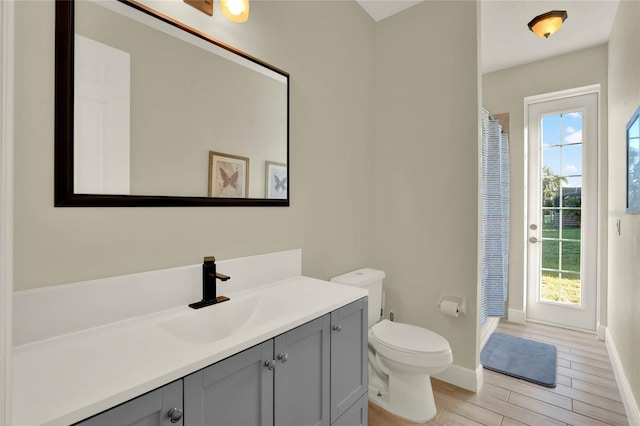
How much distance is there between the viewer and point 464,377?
217 centimetres

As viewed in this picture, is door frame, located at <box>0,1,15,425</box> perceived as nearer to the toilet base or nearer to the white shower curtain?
the toilet base

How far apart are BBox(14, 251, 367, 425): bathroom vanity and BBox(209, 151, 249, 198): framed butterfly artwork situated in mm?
330

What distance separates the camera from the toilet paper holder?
7.11 ft

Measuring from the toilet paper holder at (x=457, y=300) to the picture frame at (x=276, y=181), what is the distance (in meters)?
1.37

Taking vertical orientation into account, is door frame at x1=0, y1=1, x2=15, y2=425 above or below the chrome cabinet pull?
above

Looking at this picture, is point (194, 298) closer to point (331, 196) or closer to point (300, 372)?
point (300, 372)

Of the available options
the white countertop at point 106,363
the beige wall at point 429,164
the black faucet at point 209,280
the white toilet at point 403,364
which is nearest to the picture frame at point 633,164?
the beige wall at point 429,164

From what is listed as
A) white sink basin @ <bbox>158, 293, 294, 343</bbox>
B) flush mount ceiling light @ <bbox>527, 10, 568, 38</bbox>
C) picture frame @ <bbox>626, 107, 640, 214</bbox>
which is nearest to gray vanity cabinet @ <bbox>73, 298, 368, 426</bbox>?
white sink basin @ <bbox>158, 293, 294, 343</bbox>

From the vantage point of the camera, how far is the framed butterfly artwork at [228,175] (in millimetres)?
1443

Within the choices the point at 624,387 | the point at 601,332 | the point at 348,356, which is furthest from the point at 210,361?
the point at 601,332

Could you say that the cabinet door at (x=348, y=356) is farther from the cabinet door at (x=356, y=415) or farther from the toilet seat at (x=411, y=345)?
the toilet seat at (x=411, y=345)

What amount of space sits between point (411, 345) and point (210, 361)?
4.31 feet

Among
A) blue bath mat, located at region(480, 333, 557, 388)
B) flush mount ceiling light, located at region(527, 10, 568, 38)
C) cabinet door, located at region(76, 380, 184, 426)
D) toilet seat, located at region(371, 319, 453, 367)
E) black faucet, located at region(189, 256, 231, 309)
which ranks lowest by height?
blue bath mat, located at region(480, 333, 557, 388)

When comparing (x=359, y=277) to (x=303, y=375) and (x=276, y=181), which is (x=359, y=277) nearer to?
(x=276, y=181)
